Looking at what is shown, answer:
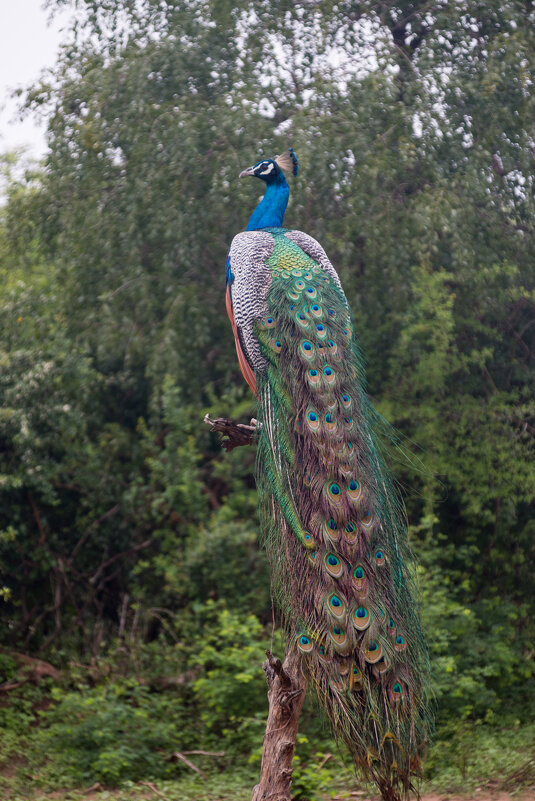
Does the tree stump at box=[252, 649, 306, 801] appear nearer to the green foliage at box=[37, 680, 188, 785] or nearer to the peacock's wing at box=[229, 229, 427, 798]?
the peacock's wing at box=[229, 229, 427, 798]

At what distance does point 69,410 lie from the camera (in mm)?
7227

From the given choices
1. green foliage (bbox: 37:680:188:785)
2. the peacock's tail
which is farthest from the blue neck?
green foliage (bbox: 37:680:188:785)

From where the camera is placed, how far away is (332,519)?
3.03m

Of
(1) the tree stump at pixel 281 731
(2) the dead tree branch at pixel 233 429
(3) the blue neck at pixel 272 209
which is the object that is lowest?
(1) the tree stump at pixel 281 731

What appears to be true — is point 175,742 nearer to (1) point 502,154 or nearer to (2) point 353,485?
(2) point 353,485

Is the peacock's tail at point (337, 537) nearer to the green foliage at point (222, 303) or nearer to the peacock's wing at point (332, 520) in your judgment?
the peacock's wing at point (332, 520)

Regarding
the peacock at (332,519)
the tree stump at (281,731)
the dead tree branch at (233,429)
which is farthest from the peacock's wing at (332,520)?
the tree stump at (281,731)

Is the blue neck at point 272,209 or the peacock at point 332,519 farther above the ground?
the blue neck at point 272,209

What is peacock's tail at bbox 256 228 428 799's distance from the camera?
2.71m

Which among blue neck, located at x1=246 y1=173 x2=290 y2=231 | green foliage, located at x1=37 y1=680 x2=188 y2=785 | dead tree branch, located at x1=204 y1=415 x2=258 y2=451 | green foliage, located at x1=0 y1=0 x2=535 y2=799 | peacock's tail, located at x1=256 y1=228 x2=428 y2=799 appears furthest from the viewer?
green foliage, located at x1=0 y1=0 x2=535 y2=799

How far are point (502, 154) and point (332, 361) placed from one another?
4.22 metres

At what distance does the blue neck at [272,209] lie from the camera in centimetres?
454

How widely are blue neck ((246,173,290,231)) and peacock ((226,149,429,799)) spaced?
26.8 inches

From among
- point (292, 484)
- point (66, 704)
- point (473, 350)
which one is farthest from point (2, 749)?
point (473, 350)
